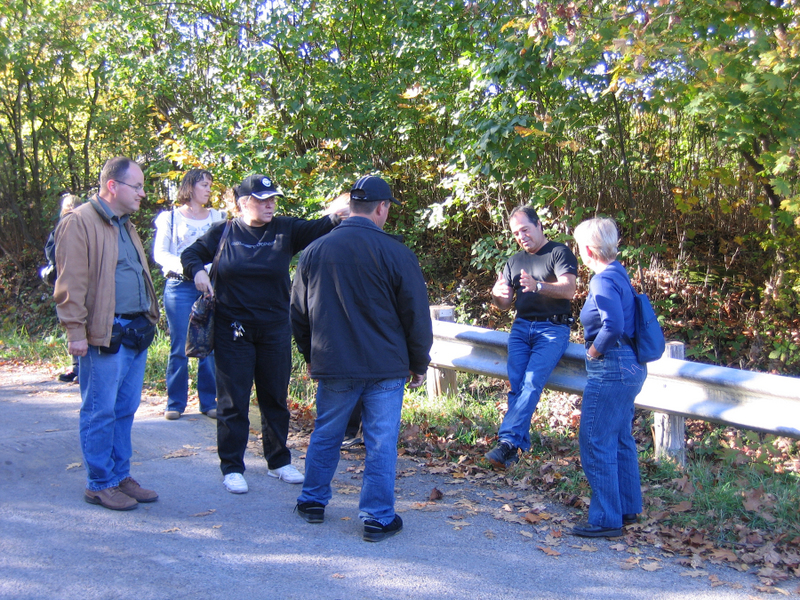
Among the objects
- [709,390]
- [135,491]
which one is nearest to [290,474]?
[135,491]

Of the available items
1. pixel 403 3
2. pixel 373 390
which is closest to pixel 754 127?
pixel 373 390

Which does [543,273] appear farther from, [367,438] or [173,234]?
[173,234]

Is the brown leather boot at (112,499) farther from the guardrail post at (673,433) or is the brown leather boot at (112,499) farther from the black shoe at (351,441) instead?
the guardrail post at (673,433)

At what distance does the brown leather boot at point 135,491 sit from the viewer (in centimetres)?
446

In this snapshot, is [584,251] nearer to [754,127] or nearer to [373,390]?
[373,390]

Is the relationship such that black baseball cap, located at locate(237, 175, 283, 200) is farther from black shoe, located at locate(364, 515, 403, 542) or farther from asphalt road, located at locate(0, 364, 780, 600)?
black shoe, located at locate(364, 515, 403, 542)

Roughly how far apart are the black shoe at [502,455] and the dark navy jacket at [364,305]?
1.31m

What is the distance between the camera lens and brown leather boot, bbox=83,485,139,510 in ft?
14.1

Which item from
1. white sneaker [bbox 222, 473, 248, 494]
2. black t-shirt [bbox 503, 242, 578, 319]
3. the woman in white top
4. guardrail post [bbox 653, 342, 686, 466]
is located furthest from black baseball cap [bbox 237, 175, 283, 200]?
guardrail post [bbox 653, 342, 686, 466]

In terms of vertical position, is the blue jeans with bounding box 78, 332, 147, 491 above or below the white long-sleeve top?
below

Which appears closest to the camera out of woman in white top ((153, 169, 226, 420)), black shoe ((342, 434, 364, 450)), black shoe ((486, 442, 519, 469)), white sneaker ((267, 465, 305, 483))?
white sneaker ((267, 465, 305, 483))

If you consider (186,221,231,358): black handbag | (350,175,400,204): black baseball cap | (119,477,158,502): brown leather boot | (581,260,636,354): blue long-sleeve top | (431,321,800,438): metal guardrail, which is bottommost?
(119,477,158,502): brown leather boot

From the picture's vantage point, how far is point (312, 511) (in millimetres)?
4254

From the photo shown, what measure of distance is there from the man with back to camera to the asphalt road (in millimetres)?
303
